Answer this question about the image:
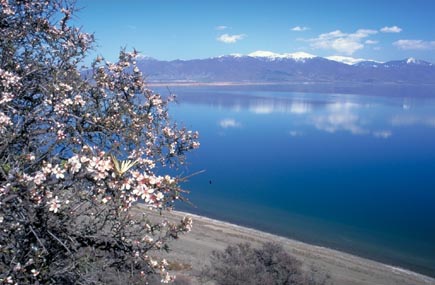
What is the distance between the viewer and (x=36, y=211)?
9.27 feet

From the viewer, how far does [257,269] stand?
12.4 m

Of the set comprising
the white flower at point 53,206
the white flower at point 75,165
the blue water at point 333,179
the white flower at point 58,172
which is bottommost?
the blue water at point 333,179

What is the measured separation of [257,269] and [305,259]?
686 centimetres

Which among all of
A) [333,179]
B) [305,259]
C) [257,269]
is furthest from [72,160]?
[333,179]

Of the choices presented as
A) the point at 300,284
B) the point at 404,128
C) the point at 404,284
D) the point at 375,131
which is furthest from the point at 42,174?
the point at 404,128

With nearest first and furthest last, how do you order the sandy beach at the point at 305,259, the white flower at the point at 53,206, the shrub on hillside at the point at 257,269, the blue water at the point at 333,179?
the white flower at the point at 53,206 → the shrub on hillside at the point at 257,269 → the sandy beach at the point at 305,259 → the blue water at the point at 333,179

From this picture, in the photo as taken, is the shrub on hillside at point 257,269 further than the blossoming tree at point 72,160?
Yes

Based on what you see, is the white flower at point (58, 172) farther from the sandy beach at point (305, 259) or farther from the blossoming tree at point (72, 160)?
the sandy beach at point (305, 259)

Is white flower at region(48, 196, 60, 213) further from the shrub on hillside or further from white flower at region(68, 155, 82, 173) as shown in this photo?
the shrub on hillside

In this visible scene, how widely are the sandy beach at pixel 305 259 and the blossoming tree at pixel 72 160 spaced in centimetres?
972

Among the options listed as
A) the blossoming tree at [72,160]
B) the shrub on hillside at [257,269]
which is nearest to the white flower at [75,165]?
the blossoming tree at [72,160]

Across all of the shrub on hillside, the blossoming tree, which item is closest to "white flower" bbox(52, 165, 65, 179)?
the blossoming tree

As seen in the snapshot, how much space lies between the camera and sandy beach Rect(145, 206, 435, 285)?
1653 centimetres

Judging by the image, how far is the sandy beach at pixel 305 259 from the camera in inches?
651
